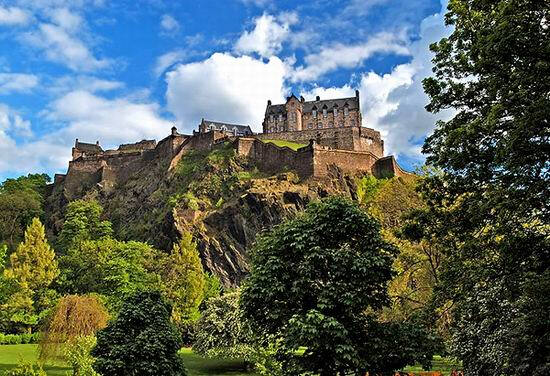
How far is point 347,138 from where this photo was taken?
7556cm

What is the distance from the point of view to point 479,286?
1490 cm

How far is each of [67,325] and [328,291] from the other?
15756 mm

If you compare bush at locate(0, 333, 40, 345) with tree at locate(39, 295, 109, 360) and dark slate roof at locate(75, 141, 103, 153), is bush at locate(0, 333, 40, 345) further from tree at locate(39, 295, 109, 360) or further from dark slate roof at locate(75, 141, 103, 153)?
dark slate roof at locate(75, 141, 103, 153)

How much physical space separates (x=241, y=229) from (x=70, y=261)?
21.2m

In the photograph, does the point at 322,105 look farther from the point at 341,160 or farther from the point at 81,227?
the point at 81,227

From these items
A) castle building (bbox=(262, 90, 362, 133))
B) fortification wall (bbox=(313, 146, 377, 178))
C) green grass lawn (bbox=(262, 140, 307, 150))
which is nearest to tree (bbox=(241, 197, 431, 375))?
fortification wall (bbox=(313, 146, 377, 178))

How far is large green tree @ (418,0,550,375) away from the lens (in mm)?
11523

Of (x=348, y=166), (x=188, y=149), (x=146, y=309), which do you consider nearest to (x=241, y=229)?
(x=348, y=166)

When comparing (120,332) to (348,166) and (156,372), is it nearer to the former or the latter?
(156,372)

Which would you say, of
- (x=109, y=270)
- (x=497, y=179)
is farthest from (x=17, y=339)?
(x=497, y=179)

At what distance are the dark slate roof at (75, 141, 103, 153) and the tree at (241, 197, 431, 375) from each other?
87.4 meters

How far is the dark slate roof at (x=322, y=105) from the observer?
297 ft

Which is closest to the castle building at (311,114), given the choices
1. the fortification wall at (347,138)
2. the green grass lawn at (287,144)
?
the fortification wall at (347,138)

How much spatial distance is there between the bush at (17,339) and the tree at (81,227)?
85.8 feet
